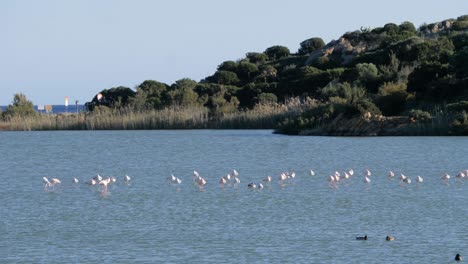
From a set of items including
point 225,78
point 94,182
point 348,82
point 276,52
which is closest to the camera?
point 94,182

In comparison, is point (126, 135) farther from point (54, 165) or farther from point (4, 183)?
point (4, 183)

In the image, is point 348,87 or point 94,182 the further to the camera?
point 348,87

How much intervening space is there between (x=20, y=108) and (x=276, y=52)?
34.4 metres

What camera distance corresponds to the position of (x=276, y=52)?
10694 centimetres

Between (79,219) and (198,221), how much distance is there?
8.04 ft

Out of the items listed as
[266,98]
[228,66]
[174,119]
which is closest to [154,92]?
[266,98]

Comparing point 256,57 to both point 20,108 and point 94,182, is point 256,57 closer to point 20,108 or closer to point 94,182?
point 20,108

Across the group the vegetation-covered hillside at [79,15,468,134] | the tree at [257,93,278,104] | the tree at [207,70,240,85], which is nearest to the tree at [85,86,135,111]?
the vegetation-covered hillside at [79,15,468,134]

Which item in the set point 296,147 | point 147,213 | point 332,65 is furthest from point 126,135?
point 147,213

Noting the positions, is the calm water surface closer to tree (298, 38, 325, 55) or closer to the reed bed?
the reed bed

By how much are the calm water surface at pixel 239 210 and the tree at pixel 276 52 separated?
6184 centimetres

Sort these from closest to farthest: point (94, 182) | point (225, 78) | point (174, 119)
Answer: point (94, 182) → point (174, 119) → point (225, 78)

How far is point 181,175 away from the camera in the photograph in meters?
34.0

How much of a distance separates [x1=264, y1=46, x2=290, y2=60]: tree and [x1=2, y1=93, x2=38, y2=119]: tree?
32215mm
